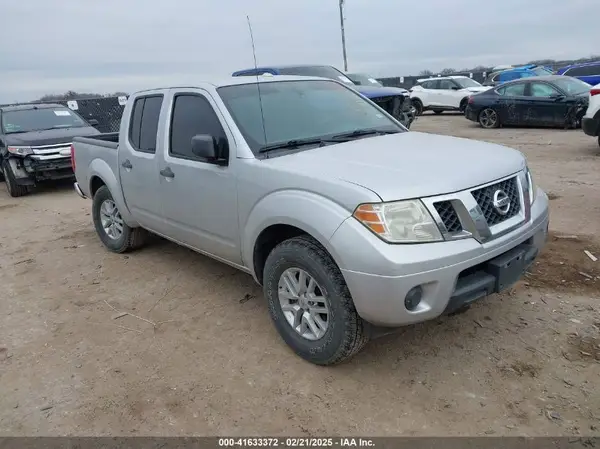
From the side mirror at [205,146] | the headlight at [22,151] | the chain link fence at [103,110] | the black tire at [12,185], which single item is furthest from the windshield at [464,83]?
the side mirror at [205,146]

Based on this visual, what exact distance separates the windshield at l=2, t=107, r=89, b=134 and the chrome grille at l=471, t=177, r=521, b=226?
9.82 meters

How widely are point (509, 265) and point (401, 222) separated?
78cm

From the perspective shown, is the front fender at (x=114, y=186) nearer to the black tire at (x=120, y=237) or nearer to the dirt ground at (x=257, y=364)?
the black tire at (x=120, y=237)

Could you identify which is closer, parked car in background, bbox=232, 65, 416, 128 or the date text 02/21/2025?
the date text 02/21/2025

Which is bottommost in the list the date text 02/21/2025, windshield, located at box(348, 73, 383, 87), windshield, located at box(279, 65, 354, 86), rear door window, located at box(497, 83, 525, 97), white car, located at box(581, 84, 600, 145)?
the date text 02/21/2025

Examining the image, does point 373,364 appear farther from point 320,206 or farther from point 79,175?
point 79,175

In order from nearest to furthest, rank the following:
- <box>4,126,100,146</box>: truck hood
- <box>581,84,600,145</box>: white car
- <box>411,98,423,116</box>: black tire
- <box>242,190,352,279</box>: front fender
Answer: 1. <box>242,190,352,279</box>: front fender
2. <box>581,84,600,145</box>: white car
3. <box>4,126,100,146</box>: truck hood
4. <box>411,98,423,116</box>: black tire

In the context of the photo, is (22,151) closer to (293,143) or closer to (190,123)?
(190,123)

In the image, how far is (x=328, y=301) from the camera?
2.98m

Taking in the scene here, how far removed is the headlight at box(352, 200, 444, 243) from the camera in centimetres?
270

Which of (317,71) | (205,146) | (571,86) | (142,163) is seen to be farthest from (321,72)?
(205,146)

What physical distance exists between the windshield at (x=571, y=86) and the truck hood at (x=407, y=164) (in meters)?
11.5

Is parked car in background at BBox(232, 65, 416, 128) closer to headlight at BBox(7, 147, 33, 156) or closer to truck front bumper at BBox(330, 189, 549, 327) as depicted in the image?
headlight at BBox(7, 147, 33, 156)

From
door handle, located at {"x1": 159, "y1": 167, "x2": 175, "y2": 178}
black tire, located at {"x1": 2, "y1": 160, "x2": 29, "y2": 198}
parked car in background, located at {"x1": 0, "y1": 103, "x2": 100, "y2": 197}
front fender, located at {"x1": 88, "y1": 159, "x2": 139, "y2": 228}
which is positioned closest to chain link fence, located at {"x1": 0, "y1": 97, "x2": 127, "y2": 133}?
parked car in background, located at {"x1": 0, "y1": 103, "x2": 100, "y2": 197}
